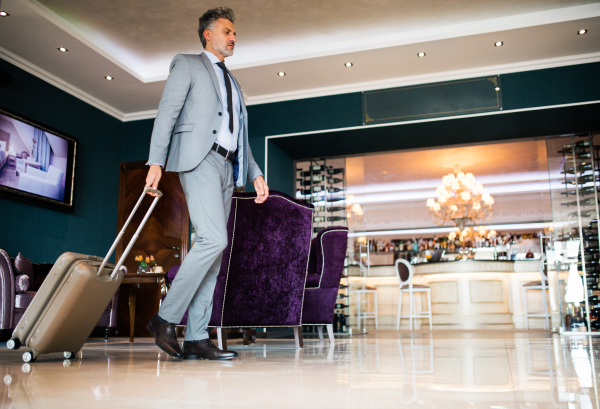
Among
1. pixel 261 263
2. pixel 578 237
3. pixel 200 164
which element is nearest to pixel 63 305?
pixel 200 164

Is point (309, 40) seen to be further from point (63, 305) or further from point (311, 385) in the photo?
point (311, 385)

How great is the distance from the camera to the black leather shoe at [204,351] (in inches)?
85.3

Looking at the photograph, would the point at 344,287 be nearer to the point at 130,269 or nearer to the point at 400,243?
the point at 130,269

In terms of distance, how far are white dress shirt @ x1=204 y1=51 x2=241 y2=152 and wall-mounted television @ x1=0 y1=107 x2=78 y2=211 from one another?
3327mm

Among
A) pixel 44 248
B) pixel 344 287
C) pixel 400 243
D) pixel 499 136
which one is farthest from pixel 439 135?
pixel 400 243

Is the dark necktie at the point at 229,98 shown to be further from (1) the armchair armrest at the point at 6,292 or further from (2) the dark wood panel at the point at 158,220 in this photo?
(2) the dark wood panel at the point at 158,220

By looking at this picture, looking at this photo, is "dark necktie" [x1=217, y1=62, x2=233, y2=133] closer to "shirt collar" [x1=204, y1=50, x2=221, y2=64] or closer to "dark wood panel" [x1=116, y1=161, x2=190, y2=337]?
"shirt collar" [x1=204, y1=50, x2=221, y2=64]

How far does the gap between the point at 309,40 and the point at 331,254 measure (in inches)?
100

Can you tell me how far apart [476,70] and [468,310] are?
371 centimetres

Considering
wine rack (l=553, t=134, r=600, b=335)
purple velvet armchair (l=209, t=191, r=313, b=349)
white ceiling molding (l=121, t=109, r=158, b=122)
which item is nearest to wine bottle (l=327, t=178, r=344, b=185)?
white ceiling molding (l=121, t=109, r=158, b=122)

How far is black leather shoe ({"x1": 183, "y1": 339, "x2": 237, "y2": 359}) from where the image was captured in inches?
85.3

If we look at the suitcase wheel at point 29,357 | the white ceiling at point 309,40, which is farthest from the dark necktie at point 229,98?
the white ceiling at point 309,40

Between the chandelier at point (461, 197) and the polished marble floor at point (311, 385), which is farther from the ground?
the chandelier at point (461, 197)

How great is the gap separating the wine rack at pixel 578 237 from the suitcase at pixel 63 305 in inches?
199
